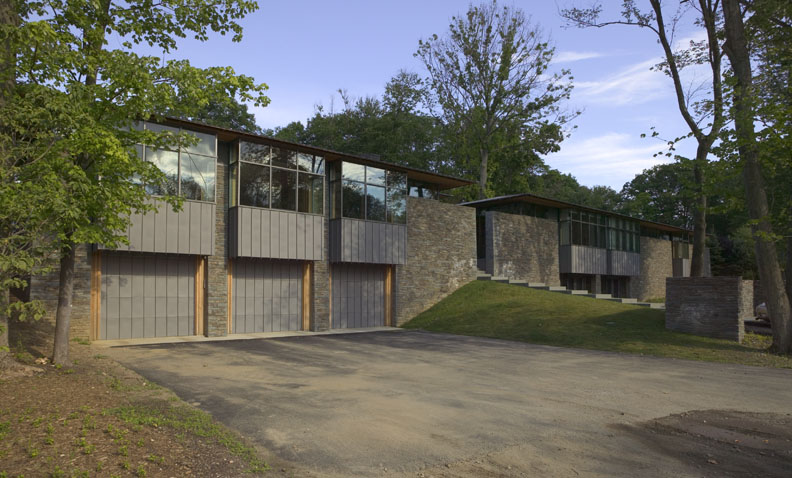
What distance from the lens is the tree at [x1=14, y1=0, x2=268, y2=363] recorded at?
8.30 metres

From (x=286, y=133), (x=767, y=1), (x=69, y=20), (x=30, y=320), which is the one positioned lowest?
(x=30, y=320)

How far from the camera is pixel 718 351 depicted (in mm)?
14352

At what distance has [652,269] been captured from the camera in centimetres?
3941

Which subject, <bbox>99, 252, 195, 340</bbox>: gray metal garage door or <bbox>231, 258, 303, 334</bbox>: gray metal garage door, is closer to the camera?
<bbox>99, 252, 195, 340</bbox>: gray metal garage door

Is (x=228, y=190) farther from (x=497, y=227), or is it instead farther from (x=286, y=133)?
(x=286, y=133)

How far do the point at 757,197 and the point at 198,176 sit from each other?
16176mm

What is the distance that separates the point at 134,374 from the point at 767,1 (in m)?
18.0

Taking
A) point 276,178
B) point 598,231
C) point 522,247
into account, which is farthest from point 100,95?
point 598,231

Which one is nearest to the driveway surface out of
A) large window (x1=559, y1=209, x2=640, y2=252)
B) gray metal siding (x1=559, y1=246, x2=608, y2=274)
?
gray metal siding (x1=559, y1=246, x2=608, y2=274)

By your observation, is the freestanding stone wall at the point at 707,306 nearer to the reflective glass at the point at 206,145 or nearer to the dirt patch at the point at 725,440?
the dirt patch at the point at 725,440

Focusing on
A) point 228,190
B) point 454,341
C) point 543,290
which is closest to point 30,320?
point 228,190

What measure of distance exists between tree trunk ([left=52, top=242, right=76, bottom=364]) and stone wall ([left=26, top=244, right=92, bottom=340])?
3.70m

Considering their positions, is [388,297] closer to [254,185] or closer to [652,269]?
[254,185]

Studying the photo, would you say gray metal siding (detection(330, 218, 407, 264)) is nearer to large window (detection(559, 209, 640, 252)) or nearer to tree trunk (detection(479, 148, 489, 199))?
large window (detection(559, 209, 640, 252))
